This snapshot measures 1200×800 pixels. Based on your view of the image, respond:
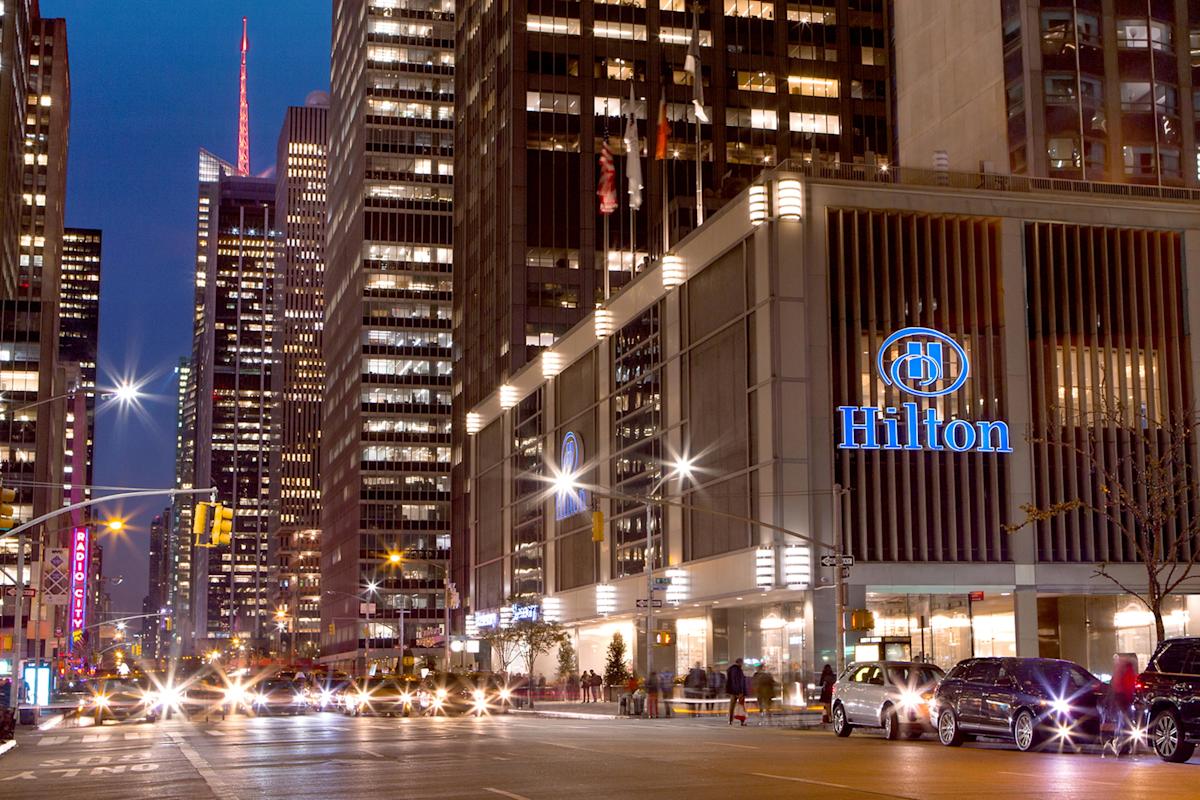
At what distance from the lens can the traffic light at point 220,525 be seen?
131ft

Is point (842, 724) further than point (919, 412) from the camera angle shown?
No

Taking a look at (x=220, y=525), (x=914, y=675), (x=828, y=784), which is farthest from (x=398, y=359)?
(x=828, y=784)

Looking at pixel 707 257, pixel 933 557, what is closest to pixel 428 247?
pixel 707 257

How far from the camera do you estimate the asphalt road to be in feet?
61.7

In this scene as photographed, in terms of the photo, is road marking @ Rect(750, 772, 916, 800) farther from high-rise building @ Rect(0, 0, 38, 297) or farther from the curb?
high-rise building @ Rect(0, 0, 38, 297)

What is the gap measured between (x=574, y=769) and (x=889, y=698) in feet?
43.7

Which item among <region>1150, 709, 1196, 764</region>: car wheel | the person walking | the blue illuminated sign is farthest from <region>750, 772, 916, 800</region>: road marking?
the blue illuminated sign

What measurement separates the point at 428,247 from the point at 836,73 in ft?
207

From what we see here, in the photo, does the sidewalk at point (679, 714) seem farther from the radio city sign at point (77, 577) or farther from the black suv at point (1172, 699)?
the radio city sign at point (77, 577)

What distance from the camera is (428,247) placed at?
7180 inches

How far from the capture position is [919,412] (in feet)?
196

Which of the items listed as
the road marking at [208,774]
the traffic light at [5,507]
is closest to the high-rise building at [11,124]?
the traffic light at [5,507]

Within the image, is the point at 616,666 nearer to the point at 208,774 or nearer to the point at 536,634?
the point at 536,634

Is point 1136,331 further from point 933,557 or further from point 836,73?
point 836,73
